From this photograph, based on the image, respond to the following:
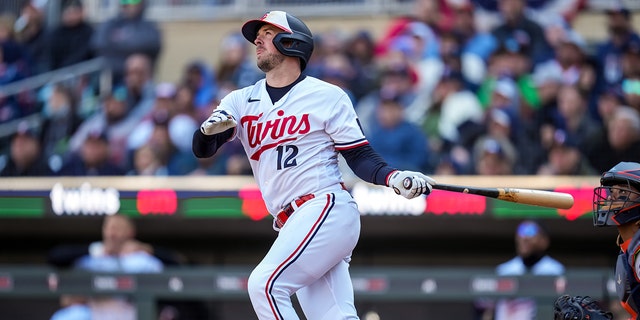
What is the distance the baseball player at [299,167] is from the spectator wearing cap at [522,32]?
4424mm

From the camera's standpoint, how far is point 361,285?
7.29 metres

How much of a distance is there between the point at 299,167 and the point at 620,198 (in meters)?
1.21

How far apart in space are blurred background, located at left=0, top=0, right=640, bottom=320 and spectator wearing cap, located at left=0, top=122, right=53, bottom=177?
0.02 metres

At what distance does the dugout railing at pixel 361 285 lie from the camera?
6.95 meters

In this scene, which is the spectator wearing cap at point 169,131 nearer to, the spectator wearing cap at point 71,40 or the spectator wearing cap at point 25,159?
the spectator wearing cap at point 25,159

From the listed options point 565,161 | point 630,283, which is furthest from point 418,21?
point 630,283

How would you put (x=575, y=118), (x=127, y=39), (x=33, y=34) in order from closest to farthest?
(x=575, y=118), (x=127, y=39), (x=33, y=34)

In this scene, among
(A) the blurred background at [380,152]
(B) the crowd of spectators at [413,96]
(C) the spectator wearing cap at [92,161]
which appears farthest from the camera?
(C) the spectator wearing cap at [92,161]

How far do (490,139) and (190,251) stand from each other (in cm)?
249

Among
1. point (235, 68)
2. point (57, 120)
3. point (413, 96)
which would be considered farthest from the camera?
point (57, 120)

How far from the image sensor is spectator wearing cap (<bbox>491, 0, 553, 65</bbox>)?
27.5 feet

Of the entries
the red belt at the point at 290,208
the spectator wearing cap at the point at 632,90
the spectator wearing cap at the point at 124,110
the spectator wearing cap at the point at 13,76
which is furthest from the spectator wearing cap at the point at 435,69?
the red belt at the point at 290,208

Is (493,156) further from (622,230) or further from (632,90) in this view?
(622,230)

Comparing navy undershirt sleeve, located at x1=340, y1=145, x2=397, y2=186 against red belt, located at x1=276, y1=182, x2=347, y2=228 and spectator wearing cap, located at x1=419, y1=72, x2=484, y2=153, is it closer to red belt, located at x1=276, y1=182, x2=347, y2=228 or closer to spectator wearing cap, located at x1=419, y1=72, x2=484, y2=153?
red belt, located at x1=276, y1=182, x2=347, y2=228
